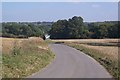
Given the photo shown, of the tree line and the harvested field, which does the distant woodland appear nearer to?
the tree line

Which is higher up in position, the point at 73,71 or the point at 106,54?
the point at 73,71

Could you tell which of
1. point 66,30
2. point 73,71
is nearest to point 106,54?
point 73,71

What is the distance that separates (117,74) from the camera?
1778 cm

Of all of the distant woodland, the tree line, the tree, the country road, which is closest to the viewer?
the country road

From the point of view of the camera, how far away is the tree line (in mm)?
102250

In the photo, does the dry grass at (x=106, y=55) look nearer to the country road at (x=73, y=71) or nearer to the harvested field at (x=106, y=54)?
the harvested field at (x=106, y=54)

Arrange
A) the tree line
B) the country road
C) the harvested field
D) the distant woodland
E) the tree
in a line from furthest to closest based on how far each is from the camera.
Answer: the tree < the distant woodland < the tree line < the harvested field < the country road

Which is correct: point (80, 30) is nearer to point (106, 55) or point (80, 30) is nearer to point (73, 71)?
point (106, 55)

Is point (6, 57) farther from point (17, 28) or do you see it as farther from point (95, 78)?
point (17, 28)

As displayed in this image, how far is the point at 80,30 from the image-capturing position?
111 meters

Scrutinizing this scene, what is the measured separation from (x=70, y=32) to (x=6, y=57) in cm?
9261

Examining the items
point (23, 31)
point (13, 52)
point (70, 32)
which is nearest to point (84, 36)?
point (70, 32)

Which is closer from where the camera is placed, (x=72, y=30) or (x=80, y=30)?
(x=80, y=30)

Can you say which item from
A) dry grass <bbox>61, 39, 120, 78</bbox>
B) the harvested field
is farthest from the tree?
dry grass <bbox>61, 39, 120, 78</bbox>
